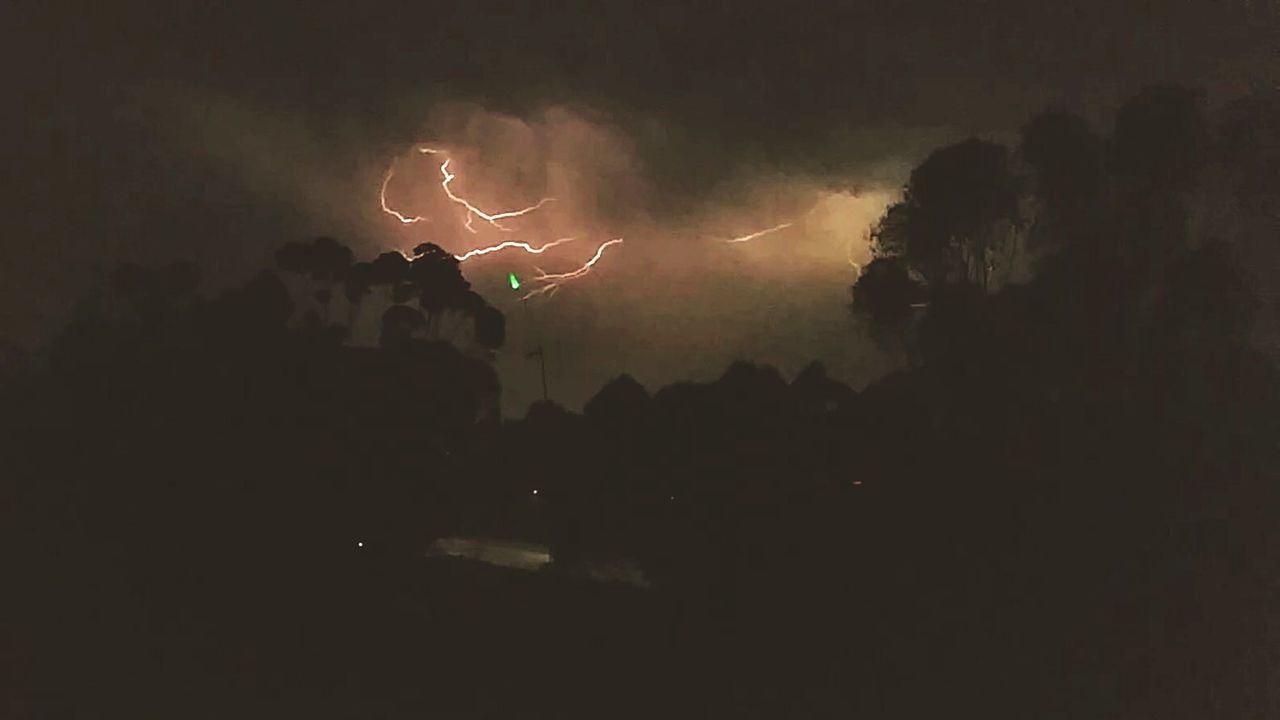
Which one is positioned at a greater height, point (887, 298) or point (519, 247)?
point (519, 247)

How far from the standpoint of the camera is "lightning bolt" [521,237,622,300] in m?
1.76

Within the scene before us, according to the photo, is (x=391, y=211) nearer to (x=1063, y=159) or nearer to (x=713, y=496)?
(x=713, y=496)

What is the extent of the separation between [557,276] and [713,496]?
53cm

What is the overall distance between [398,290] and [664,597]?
0.79 meters

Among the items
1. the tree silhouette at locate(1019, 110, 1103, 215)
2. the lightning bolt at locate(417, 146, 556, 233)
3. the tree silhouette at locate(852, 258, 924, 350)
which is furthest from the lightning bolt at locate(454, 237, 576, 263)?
the tree silhouette at locate(1019, 110, 1103, 215)

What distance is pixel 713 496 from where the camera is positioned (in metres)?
1.70

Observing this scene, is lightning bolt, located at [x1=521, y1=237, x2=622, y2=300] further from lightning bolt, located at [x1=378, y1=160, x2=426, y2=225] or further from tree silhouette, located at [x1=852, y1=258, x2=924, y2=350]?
tree silhouette, located at [x1=852, y1=258, x2=924, y2=350]

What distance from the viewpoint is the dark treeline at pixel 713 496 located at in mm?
1705

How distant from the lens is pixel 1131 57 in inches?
74.4

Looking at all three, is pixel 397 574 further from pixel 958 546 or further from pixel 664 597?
pixel 958 546

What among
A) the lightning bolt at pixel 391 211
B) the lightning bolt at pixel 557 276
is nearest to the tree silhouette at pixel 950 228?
the lightning bolt at pixel 557 276

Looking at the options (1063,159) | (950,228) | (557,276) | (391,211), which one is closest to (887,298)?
(950,228)

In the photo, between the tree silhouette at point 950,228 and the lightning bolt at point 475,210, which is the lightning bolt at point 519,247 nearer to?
the lightning bolt at point 475,210

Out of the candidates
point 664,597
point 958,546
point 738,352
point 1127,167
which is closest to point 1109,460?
point 958,546
